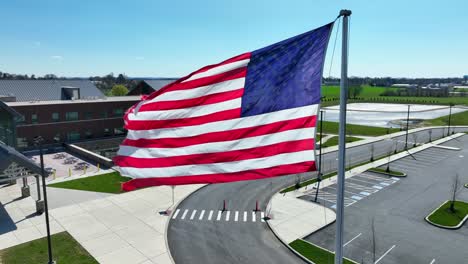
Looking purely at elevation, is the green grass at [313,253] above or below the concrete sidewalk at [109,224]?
below

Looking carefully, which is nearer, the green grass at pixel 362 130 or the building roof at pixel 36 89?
the building roof at pixel 36 89

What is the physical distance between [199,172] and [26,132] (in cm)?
5391

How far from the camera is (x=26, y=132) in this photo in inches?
2066

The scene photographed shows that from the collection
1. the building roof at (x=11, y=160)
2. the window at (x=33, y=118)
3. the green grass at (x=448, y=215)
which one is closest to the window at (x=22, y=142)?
the window at (x=33, y=118)

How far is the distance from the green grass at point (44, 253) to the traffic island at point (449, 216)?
25.9 metres

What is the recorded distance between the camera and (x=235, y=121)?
9.02 metres

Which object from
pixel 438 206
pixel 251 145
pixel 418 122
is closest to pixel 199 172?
pixel 251 145

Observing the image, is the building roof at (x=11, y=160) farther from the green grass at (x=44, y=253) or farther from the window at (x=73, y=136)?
the window at (x=73, y=136)

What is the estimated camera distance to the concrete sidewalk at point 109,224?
70.8ft

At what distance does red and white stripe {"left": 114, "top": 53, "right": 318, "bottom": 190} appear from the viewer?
848 cm

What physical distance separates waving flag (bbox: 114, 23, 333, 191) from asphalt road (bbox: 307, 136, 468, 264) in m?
16.2

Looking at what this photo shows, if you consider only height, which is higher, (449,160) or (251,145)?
(251,145)

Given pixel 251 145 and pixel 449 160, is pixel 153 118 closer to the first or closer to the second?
pixel 251 145

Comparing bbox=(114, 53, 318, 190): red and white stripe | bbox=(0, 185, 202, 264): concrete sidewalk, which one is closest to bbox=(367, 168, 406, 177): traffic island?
bbox=(0, 185, 202, 264): concrete sidewalk
